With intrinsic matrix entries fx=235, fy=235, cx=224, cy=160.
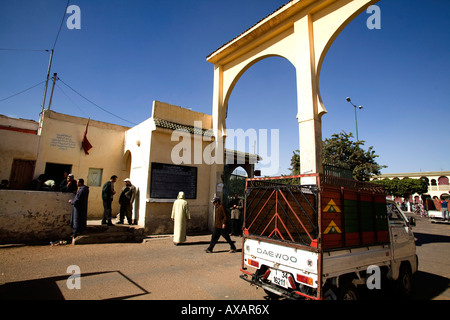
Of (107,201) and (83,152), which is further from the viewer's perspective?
(83,152)

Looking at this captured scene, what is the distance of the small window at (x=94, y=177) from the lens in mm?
11492

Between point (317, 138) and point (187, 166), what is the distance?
19.1 ft

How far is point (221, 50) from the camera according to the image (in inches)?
455

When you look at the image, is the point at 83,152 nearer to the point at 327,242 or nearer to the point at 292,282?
the point at 292,282

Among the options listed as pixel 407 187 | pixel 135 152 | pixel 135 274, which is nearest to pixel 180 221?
pixel 135 274

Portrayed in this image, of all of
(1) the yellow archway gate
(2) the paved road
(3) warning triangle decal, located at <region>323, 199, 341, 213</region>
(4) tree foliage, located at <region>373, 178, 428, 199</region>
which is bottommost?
(2) the paved road

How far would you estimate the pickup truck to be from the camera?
315 centimetres

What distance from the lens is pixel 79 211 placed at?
734 centimetres

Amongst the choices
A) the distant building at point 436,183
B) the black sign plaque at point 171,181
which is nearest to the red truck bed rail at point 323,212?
the black sign plaque at point 171,181

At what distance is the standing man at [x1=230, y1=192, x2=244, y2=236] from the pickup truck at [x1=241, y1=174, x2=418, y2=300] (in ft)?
19.2

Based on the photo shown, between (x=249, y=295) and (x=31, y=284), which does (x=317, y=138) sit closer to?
(x=249, y=295)

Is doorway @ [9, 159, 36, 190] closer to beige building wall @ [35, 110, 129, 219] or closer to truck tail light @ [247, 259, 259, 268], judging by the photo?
beige building wall @ [35, 110, 129, 219]

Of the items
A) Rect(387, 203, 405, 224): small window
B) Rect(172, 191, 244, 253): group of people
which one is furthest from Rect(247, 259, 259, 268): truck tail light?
Rect(172, 191, 244, 253): group of people

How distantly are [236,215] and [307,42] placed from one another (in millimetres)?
7263
